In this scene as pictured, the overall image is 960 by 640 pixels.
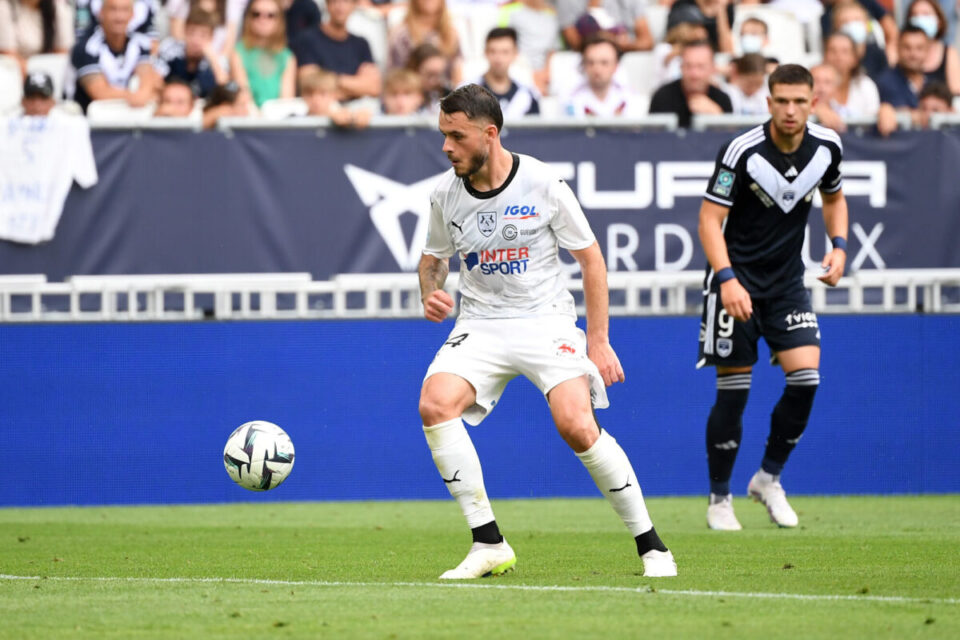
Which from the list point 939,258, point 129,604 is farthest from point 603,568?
point 939,258

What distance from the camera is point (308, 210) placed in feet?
40.7

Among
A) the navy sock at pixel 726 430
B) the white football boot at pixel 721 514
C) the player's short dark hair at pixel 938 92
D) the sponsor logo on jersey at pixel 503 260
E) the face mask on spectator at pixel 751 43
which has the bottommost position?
the white football boot at pixel 721 514

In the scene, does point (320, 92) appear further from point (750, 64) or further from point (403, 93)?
point (750, 64)

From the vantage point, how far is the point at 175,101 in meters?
13.3

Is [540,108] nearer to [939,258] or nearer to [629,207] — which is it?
[629,207]

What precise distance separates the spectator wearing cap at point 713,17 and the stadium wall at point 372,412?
4126 millimetres

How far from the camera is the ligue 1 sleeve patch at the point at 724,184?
8.91 m

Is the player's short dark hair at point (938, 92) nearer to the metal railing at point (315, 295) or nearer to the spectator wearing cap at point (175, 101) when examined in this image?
the metal railing at point (315, 295)

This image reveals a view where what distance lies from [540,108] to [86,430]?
485 centimetres

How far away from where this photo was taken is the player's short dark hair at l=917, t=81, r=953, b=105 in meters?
14.5

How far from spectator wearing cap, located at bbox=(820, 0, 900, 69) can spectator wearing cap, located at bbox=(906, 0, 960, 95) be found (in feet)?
0.82

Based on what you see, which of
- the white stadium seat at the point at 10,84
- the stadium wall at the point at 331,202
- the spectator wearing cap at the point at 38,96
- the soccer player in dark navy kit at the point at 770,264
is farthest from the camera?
the white stadium seat at the point at 10,84

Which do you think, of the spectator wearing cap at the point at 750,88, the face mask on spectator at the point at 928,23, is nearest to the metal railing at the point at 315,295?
the spectator wearing cap at the point at 750,88

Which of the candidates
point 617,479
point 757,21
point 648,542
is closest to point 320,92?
point 757,21
